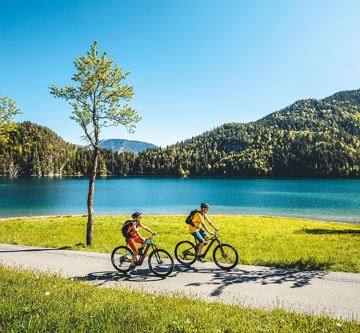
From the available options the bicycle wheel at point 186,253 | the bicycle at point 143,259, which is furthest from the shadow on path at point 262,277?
the bicycle at point 143,259

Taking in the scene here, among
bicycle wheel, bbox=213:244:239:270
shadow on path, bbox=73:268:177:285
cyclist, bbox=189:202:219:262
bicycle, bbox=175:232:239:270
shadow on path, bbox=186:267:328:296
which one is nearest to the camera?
shadow on path, bbox=186:267:328:296

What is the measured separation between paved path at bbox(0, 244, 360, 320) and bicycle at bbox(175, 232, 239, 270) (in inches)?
16.1

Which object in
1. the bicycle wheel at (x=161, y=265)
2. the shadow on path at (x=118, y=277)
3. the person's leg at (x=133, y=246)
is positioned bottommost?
the shadow on path at (x=118, y=277)

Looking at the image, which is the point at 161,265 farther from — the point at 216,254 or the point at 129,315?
the point at 129,315

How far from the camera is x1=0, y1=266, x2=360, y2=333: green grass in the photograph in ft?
23.9

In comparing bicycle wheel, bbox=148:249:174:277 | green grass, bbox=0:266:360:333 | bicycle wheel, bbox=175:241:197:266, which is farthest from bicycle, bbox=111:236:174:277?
green grass, bbox=0:266:360:333

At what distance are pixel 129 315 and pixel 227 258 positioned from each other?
7930mm

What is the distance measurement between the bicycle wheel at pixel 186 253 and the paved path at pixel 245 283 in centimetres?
44

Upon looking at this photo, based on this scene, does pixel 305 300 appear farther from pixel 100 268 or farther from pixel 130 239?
pixel 100 268

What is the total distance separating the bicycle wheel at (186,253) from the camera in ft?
51.6

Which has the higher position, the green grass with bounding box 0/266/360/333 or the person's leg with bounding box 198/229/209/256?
the person's leg with bounding box 198/229/209/256

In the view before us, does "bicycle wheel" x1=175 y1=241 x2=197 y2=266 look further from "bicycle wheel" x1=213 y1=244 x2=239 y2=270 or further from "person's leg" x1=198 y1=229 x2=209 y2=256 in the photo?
"bicycle wheel" x1=213 y1=244 x2=239 y2=270

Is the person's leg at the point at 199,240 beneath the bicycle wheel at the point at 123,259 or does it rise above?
above

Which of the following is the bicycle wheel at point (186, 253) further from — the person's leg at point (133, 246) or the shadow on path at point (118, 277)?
the person's leg at point (133, 246)
